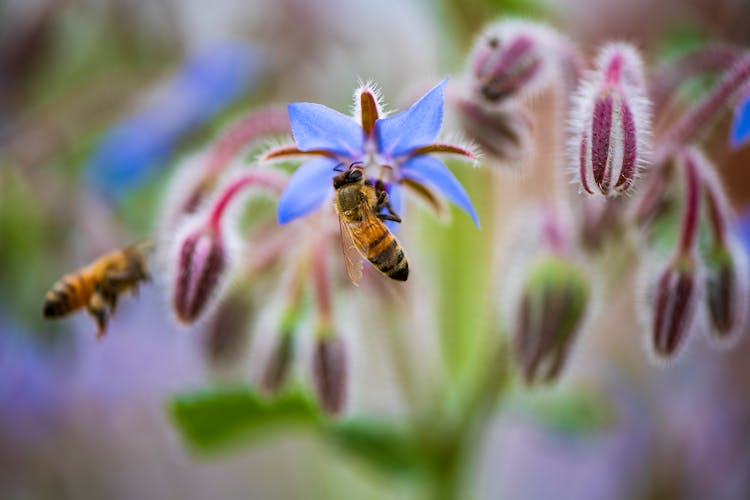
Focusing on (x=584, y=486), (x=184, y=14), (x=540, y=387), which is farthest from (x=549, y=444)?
(x=184, y=14)

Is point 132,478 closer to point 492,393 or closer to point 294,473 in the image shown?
point 294,473

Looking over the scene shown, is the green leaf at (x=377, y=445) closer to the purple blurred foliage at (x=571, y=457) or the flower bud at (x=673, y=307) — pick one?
the purple blurred foliage at (x=571, y=457)

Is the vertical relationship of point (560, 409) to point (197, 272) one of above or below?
below

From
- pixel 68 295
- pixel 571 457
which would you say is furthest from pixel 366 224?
pixel 571 457

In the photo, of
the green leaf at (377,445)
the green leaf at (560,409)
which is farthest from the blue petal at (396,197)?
the green leaf at (560,409)

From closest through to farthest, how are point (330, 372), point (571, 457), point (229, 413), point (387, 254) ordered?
point (387, 254) → point (330, 372) → point (229, 413) → point (571, 457)

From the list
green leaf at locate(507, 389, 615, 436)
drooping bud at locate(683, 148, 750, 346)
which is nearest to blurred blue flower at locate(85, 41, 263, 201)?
green leaf at locate(507, 389, 615, 436)

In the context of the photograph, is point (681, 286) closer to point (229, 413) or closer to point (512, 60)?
point (512, 60)
